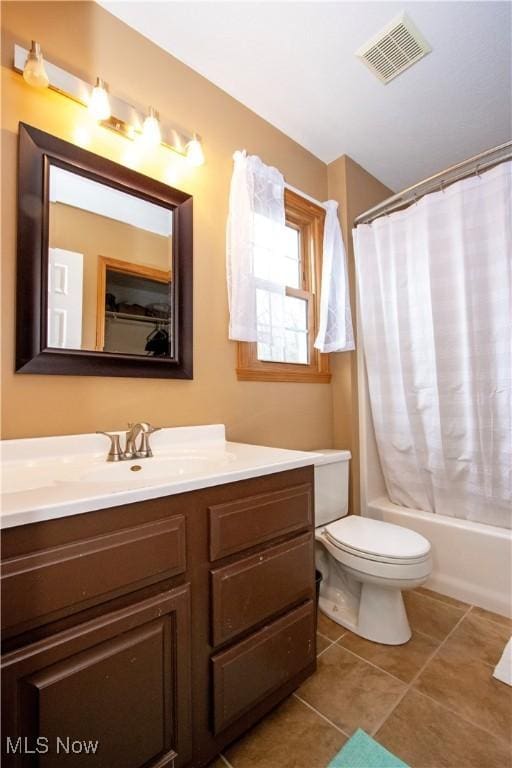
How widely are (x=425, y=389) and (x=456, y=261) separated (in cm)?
65

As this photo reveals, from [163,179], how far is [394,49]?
114cm

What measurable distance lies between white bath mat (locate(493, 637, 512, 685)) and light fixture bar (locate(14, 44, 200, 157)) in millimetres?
2352

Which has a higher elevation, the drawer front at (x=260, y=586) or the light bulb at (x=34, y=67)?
the light bulb at (x=34, y=67)

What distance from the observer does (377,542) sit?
4.75ft

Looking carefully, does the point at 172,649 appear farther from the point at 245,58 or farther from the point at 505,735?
the point at 245,58

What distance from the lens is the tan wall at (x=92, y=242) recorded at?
3.81 feet

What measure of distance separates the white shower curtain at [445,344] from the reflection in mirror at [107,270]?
1.22 metres

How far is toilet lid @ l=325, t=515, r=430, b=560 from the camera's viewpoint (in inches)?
53.6

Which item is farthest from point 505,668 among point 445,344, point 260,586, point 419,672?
A: point 445,344

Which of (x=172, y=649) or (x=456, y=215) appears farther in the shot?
(x=456, y=215)

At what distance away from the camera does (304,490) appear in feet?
3.83

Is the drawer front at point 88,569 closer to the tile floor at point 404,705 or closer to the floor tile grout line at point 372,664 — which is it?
the tile floor at point 404,705

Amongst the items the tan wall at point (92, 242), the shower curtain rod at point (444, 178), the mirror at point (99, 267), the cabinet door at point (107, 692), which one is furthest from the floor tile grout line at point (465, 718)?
the shower curtain rod at point (444, 178)

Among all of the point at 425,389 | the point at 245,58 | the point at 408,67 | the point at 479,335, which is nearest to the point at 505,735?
the point at 425,389
